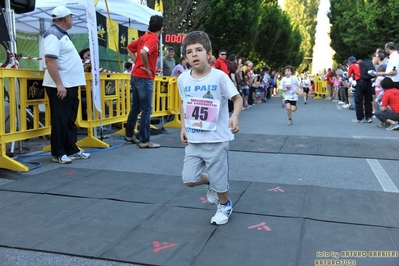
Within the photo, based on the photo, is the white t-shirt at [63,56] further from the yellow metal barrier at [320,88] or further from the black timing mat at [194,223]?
the yellow metal barrier at [320,88]

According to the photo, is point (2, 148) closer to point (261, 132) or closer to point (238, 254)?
point (238, 254)

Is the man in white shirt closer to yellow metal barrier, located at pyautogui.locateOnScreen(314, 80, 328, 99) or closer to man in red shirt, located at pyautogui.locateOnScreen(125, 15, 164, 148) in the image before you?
man in red shirt, located at pyautogui.locateOnScreen(125, 15, 164, 148)

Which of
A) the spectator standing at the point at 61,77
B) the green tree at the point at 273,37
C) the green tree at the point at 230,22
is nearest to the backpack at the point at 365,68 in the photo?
the spectator standing at the point at 61,77

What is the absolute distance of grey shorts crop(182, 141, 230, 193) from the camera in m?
3.80

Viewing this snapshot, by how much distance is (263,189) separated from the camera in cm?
498

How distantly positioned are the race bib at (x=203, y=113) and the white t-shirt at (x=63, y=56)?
2.93 metres

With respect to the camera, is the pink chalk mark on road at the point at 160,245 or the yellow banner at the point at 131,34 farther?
the yellow banner at the point at 131,34

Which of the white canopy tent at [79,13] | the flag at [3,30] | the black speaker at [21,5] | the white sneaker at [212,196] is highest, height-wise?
the white canopy tent at [79,13]

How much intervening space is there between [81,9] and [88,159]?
589 centimetres

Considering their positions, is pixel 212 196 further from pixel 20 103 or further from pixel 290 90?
pixel 290 90

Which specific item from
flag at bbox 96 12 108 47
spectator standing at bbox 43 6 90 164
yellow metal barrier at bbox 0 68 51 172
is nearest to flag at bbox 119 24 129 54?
flag at bbox 96 12 108 47

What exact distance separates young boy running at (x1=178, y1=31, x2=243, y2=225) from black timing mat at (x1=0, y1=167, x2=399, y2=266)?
0.42 meters

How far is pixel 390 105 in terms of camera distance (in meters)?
10.7

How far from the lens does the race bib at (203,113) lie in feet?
12.5
